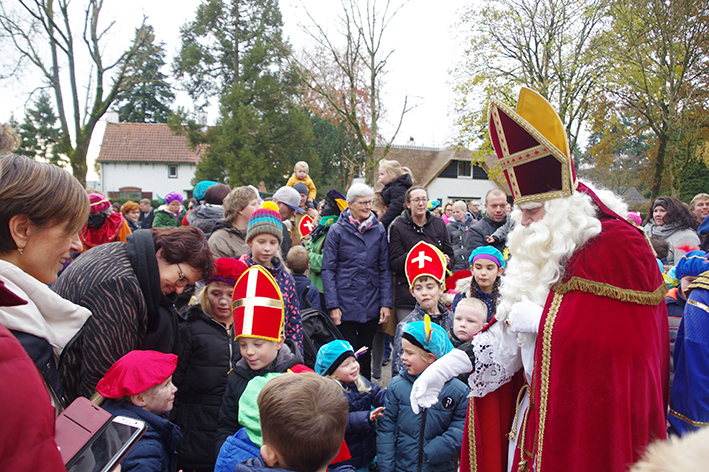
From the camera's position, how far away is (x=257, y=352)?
288cm

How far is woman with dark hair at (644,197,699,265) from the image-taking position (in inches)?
244

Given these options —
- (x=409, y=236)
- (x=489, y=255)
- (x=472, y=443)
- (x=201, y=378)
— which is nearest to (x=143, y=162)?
(x=409, y=236)

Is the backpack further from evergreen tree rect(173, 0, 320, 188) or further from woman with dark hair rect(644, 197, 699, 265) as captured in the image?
evergreen tree rect(173, 0, 320, 188)

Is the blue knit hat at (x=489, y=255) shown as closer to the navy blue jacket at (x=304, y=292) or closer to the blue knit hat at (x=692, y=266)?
the blue knit hat at (x=692, y=266)

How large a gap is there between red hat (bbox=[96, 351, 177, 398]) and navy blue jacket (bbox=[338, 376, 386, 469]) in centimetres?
121

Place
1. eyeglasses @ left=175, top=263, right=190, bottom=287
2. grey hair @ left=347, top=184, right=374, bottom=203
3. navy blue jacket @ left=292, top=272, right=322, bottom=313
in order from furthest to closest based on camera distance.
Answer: grey hair @ left=347, top=184, right=374, bottom=203 → navy blue jacket @ left=292, top=272, right=322, bottom=313 → eyeglasses @ left=175, top=263, right=190, bottom=287

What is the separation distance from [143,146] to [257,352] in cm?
4441

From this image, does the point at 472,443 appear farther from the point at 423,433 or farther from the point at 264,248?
the point at 264,248

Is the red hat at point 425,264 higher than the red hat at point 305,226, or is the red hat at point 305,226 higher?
the red hat at point 305,226

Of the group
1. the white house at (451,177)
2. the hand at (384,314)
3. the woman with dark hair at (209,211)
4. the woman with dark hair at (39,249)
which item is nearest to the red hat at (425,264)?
the hand at (384,314)

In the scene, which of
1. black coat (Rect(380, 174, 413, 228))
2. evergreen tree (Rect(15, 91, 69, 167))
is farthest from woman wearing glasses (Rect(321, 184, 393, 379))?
evergreen tree (Rect(15, 91, 69, 167))

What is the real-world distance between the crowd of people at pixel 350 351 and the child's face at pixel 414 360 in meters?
0.02

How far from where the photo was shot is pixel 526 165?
2131 mm

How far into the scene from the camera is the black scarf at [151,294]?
92.4 inches
